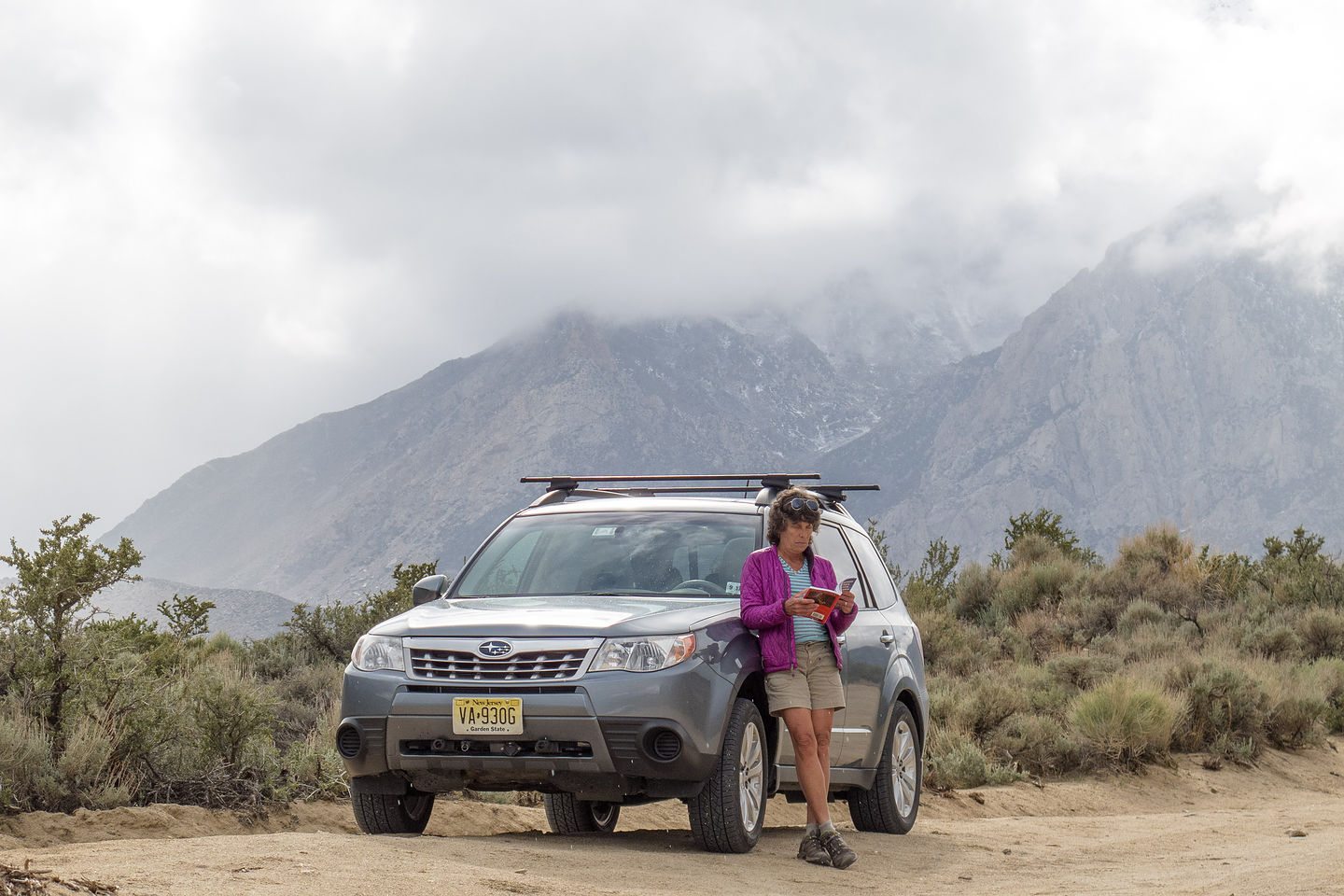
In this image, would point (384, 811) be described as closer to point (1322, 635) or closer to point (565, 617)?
point (565, 617)

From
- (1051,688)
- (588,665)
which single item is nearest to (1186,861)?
(588,665)

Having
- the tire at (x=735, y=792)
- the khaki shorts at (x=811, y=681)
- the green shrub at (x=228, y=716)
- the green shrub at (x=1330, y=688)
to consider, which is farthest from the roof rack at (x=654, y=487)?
the green shrub at (x=1330, y=688)

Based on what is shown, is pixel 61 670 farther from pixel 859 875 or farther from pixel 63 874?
pixel 859 875

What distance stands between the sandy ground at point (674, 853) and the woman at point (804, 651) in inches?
13.1

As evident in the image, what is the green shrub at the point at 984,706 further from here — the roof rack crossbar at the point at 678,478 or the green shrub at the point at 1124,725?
the roof rack crossbar at the point at 678,478

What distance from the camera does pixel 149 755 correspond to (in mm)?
9969

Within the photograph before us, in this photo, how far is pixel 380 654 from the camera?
7668 millimetres

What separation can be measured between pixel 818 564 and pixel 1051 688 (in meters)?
10.6

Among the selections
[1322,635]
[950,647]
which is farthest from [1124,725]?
[1322,635]

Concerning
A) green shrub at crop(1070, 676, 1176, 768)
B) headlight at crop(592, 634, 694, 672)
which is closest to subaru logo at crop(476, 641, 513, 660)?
headlight at crop(592, 634, 694, 672)

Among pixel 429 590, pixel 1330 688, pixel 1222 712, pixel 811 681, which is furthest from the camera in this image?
pixel 1330 688


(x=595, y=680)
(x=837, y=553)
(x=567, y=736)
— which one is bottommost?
(x=567, y=736)

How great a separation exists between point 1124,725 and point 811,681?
26.4 feet

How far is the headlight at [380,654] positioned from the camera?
7.60 m
